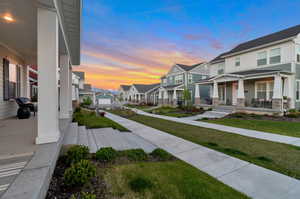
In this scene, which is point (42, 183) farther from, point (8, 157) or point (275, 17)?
point (275, 17)

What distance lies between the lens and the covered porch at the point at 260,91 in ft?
37.1

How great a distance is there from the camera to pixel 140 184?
94.7 inches

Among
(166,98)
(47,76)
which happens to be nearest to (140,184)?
(47,76)

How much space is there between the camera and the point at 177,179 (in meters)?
2.63

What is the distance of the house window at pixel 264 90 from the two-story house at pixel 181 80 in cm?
1022

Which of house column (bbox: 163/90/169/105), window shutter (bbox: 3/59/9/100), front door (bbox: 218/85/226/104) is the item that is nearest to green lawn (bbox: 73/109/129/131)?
window shutter (bbox: 3/59/9/100)

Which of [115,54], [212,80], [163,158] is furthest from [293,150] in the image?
[115,54]

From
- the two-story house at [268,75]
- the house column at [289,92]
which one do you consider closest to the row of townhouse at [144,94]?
the two-story house at [268,75]

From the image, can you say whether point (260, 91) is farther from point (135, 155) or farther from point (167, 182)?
point (167, 182)

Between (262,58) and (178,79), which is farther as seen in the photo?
(178,79)

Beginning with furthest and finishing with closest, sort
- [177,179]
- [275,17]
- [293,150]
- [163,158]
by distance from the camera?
[275,17], [293,150], [163,158], [177,179]

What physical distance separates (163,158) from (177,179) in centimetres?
107

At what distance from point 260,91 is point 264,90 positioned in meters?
0.36

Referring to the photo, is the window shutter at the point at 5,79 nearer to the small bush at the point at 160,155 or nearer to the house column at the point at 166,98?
the small bush at the point at 160,155
